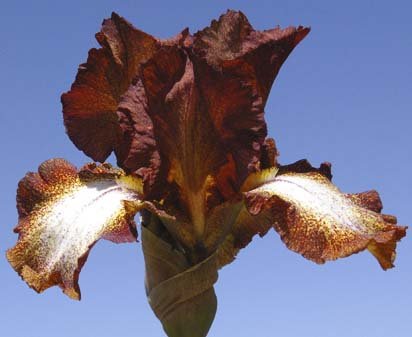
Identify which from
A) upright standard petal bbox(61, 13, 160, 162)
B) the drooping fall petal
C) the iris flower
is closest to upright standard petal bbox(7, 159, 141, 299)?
the iris flower

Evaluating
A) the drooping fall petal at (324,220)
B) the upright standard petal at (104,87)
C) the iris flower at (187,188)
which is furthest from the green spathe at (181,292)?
the upright standard petal at (104,87)

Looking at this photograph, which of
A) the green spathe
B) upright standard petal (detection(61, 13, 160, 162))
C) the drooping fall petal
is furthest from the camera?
upright standard petal (detection(61, 13, 160, 162))

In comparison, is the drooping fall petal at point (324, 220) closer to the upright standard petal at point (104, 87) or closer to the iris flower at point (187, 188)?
the iris flower at point (187, 188)

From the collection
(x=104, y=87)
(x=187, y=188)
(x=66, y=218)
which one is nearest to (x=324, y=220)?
(x=187, y=188)

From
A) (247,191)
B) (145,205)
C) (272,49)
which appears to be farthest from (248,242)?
(272,49)

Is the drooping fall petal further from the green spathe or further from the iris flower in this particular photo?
the green spathe

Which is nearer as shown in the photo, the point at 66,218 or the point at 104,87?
the point at 66,218

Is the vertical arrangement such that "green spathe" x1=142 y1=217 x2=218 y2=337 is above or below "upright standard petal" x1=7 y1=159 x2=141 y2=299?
below

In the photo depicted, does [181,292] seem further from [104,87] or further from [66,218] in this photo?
[104,87]
